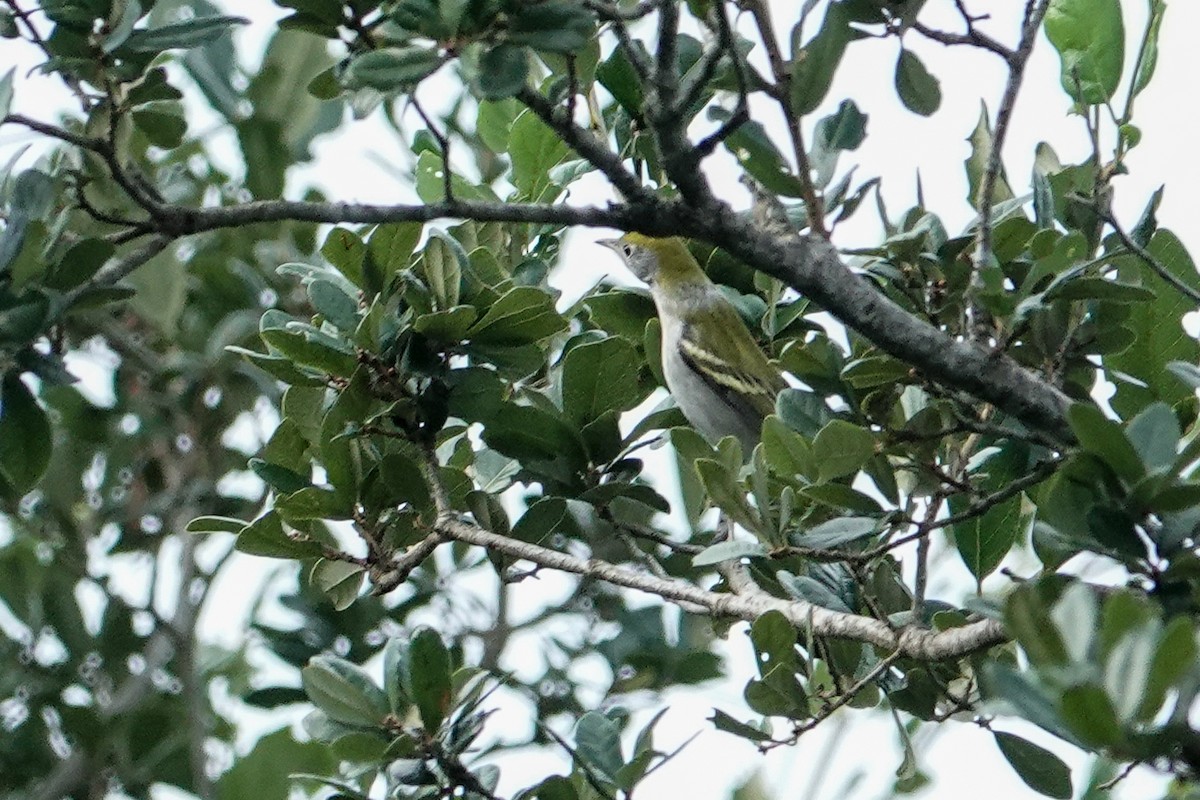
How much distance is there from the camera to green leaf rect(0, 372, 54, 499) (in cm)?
237

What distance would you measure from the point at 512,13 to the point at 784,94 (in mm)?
433

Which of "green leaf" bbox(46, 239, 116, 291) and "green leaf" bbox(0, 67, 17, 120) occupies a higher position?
"green leaf" bbox(0, 67, 17, 120)

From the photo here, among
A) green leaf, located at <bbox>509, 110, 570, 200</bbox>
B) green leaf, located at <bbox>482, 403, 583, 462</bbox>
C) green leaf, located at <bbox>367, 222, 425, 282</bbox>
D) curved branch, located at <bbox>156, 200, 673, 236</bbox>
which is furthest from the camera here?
green leaf, located at <bbox>509, 110, 570, 200</bbox>

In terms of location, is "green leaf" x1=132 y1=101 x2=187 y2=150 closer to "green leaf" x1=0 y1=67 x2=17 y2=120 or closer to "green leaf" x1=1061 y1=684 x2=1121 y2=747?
"green leaf" x1=0 y1=67 x2=17 y2=120

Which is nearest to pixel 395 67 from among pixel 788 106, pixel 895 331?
pixel 788 106

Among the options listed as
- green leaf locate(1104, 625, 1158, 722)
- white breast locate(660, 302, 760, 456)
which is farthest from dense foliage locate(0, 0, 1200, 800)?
white breast locate(660, 302, 760, 456)

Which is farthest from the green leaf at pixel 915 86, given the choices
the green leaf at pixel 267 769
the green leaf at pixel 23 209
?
the green leaf at pixel 267 769

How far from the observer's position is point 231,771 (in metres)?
3.35

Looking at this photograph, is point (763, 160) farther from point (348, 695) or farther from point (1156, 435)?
point (348, 695)

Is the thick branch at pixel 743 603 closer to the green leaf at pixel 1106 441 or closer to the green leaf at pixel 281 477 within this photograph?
the green leaf at pixel 281 477

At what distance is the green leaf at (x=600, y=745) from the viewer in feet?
7.32

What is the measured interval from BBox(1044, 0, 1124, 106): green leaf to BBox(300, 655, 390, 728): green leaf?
4.60ft

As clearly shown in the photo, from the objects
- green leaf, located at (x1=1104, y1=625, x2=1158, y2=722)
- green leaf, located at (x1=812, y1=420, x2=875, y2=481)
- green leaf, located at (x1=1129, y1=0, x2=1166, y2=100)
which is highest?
green leaf, located at (x1=1129, y1=0, x2=1166, y2=100)

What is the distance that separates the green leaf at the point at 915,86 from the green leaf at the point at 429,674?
1.06m
